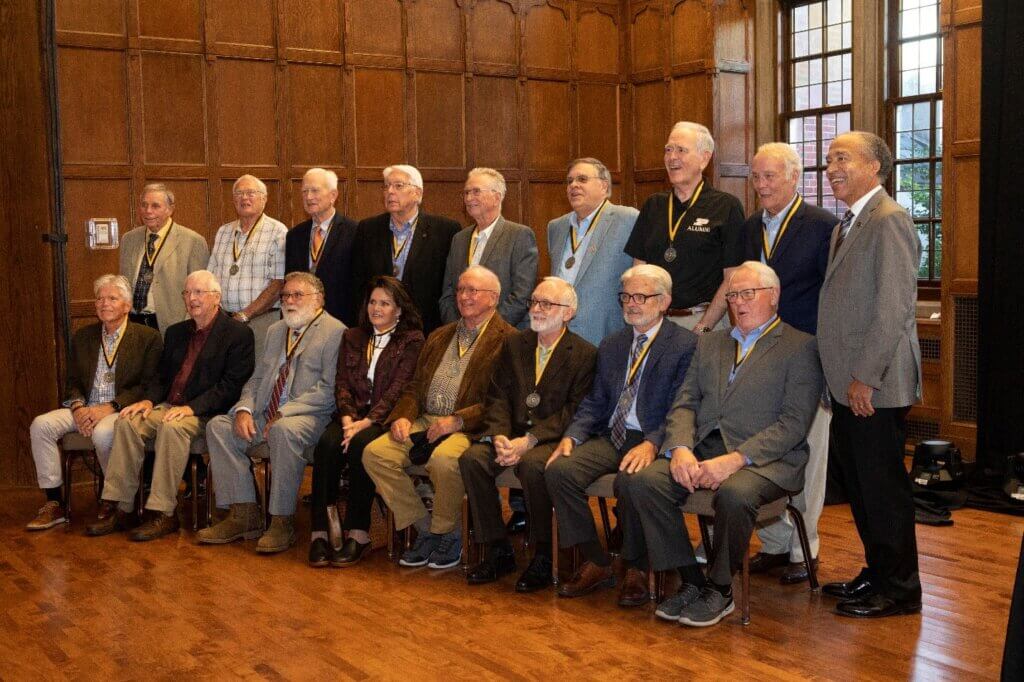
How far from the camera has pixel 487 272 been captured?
5.09 metres

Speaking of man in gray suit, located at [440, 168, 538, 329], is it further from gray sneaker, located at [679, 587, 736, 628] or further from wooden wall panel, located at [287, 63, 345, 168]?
wooden wall panel, located at [287, 63, 345, 168]

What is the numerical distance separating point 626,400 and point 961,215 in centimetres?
333

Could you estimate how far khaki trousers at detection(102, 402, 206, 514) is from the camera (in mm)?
5625

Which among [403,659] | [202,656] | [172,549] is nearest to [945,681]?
[403,659]

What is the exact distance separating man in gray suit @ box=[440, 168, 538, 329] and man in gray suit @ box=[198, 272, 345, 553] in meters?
0.74

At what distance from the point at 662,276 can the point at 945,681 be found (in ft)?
6.04

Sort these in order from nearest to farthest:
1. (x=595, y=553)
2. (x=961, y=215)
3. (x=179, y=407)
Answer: (x=595, y=553)
(x=179, y=407)
(x=961, y=215)

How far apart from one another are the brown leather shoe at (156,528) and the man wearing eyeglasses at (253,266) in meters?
1.02

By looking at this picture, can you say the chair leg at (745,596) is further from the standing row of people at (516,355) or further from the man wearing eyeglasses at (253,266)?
the man wearing eyeglasses at (253,266)

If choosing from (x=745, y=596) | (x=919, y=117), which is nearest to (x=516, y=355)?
(x=745, y=596)

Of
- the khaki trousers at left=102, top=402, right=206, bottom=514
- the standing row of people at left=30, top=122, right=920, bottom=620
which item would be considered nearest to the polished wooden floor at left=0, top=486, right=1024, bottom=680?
the standing row of people at left=30, top=122, right=920, bottom=620

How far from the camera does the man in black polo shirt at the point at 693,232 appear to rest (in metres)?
4.92

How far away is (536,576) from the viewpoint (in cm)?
460

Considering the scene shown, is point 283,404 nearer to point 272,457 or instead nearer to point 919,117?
point 272,457
